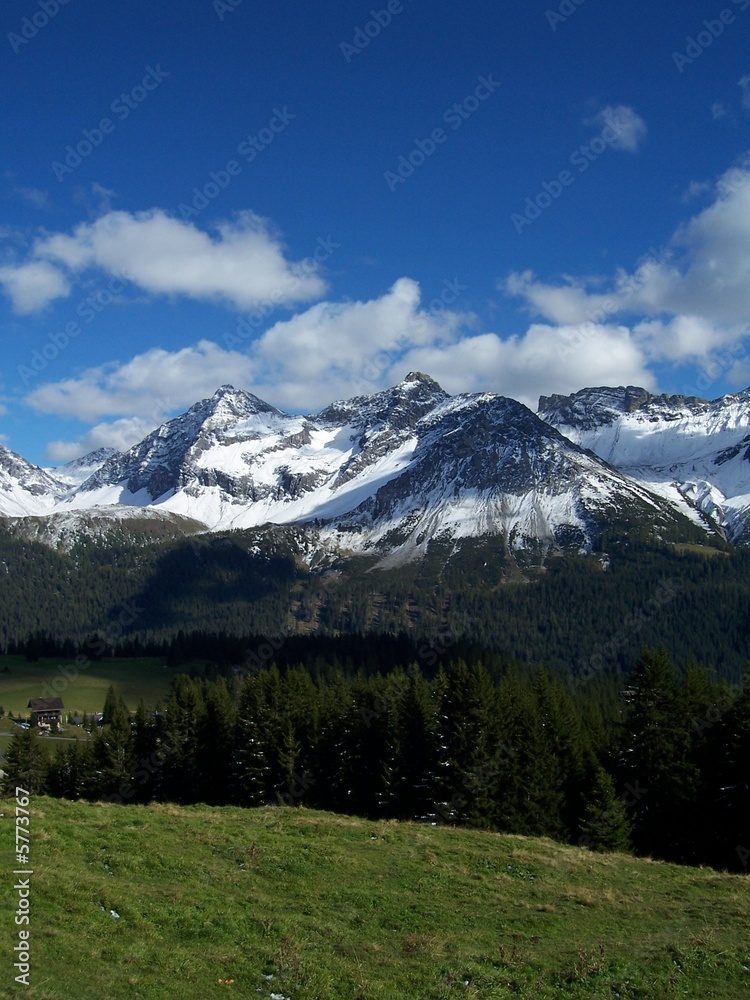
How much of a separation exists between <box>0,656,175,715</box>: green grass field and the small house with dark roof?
6698 mm

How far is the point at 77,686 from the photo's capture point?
181 m

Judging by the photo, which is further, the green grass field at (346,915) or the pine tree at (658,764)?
the pine tree at (658,764)

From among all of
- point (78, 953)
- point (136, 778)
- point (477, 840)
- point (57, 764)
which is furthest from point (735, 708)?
point (57, 764)

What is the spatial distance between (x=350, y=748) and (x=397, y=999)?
140ft

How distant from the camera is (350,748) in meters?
59.1

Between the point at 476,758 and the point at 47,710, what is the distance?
436 ft

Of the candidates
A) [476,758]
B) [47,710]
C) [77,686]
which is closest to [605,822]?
[476,758]

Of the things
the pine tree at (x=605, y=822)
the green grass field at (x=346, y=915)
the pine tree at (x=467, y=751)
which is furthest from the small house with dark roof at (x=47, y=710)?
the pine tree at (x=605, y=822)

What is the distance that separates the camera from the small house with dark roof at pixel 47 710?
15062 centimetres

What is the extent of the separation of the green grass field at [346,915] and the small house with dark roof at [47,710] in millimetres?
131315

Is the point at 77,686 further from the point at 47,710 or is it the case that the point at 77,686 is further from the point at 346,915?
the point at 346,915
